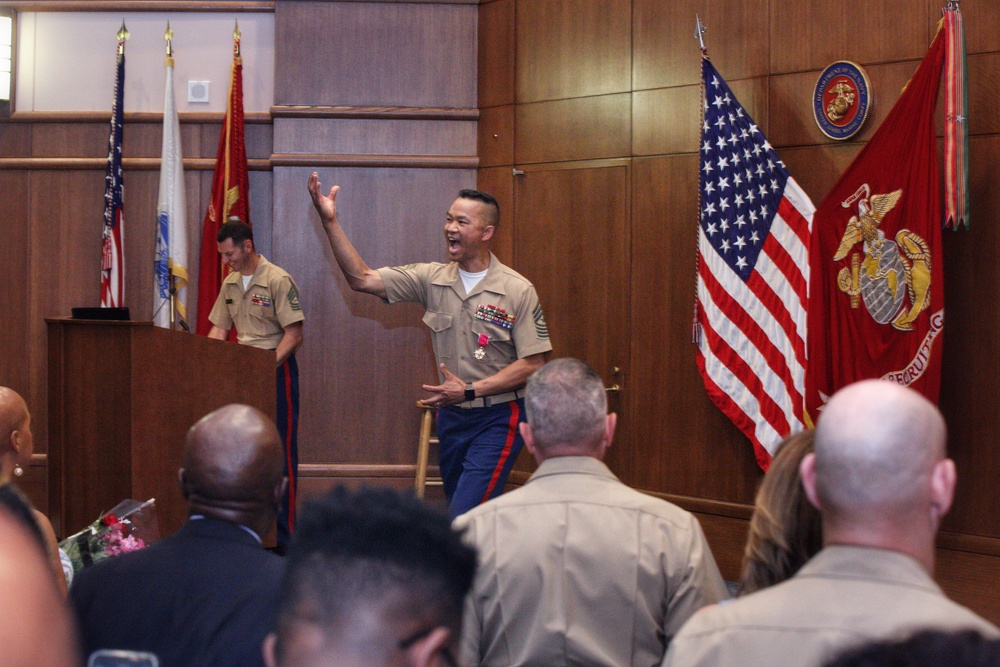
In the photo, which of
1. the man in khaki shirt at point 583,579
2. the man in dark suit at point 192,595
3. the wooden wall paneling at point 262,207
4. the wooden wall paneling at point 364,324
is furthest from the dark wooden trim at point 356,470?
the man in dark suit at point 192,595

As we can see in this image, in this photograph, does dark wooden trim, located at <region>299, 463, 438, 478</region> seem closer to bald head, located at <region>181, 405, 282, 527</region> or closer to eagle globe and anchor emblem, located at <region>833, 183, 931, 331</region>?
eagle globe and anchor emblem, located at <region>833, 183, 931, 331</region>

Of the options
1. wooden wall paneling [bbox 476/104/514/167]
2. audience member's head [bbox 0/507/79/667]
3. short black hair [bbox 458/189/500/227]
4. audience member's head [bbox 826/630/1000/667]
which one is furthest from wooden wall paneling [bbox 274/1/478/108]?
audience member's head [bbox 826/630/1000/667]

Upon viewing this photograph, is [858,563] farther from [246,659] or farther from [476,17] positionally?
[476,17]

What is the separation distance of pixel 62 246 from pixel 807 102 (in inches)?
174

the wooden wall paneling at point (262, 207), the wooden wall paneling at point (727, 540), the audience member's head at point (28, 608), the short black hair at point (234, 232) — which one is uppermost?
the wooden wall paneling at point (262, 207)

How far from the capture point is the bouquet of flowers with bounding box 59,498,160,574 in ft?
9.24

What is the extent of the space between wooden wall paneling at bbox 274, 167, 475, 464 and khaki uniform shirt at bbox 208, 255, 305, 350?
75 centimetres

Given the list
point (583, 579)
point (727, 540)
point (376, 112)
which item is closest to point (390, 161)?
point (376, 112)

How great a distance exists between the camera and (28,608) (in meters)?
0.97

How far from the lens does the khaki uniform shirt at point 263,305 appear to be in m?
5.52

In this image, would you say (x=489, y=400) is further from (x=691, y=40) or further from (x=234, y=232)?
(x=691, y=40)

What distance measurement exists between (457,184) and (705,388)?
202cm

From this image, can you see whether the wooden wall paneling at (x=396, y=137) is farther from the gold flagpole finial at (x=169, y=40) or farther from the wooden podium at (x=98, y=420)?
the wooden podium at (x=98, y=420)

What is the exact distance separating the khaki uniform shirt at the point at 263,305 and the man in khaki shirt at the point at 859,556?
4350mm
